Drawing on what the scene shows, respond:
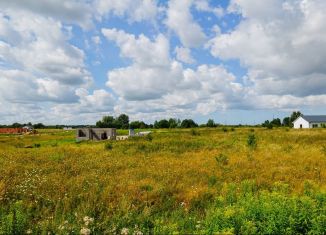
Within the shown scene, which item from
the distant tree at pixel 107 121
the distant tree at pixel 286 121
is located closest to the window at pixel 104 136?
the distant tree at pixel 286 121

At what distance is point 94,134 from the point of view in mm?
61312

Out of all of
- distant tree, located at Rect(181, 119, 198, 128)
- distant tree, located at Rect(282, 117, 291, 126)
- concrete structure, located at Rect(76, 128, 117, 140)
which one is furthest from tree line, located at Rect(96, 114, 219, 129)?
concrete structure, located at Rect(76, 128, 117, 140)

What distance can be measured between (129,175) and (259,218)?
8.62 metres

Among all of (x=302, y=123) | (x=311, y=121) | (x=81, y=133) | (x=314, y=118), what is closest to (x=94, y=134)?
(x=81, y=133)

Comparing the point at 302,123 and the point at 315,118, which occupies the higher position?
the point at 315,118

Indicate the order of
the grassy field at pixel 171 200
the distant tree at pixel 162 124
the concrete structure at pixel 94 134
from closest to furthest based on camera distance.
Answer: the grassy field at pixel 171 200, the concrete structure at pixel 94 134, the distant tree at pixel 162 124

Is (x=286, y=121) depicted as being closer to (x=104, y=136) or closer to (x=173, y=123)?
(x=173, y=123)

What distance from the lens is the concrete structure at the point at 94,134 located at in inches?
2351

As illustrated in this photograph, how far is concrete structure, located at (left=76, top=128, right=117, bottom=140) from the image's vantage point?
59.7 metres

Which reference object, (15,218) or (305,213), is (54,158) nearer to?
(15,218)

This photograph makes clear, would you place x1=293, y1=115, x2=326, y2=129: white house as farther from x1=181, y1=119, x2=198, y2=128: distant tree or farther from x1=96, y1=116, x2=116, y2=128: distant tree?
x1=96, y1=116, x2=116, y2=128: distant tree

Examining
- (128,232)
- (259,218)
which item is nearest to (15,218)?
(128,232)

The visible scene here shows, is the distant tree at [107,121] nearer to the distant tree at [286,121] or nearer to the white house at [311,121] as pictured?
the distant tree at [286,121]

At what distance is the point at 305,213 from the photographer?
18.4 feet
